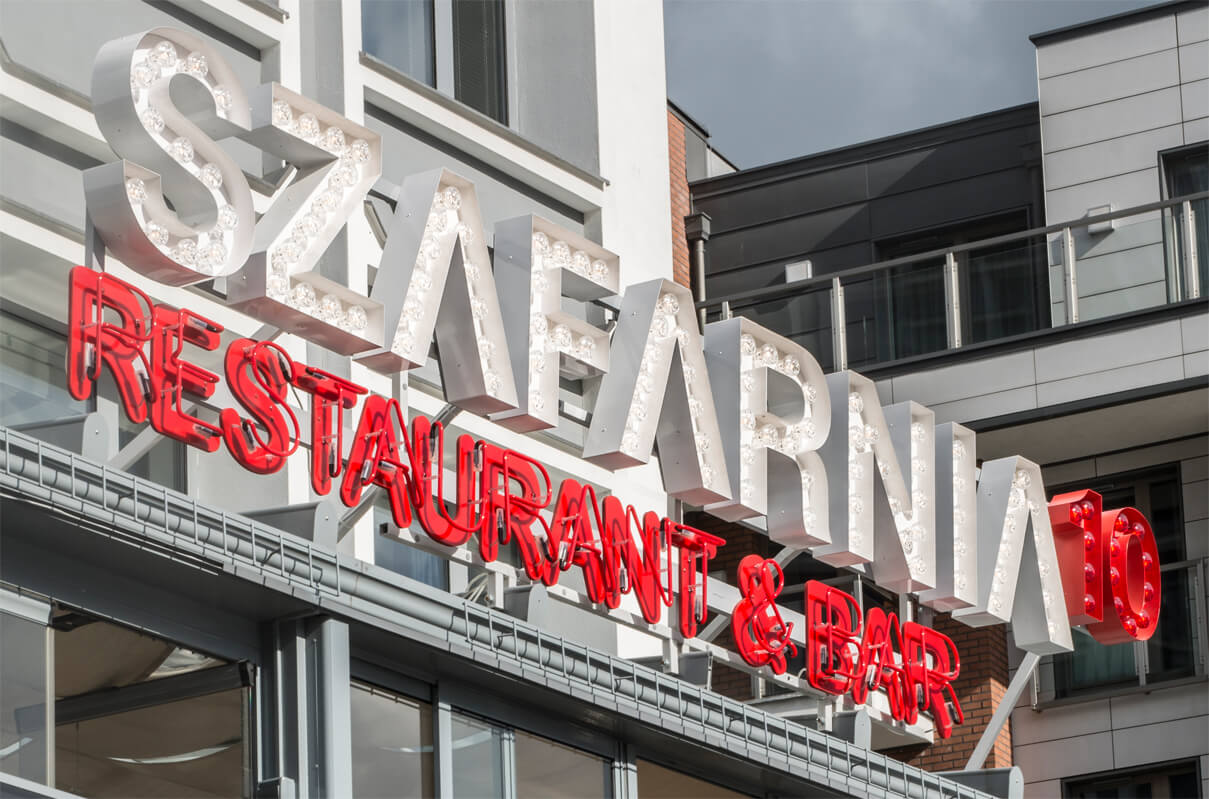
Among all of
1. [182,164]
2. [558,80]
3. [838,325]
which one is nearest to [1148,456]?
[838,325]

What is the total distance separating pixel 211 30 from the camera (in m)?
18.8

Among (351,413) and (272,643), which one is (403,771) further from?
(351,413)

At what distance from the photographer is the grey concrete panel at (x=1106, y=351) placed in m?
25.1

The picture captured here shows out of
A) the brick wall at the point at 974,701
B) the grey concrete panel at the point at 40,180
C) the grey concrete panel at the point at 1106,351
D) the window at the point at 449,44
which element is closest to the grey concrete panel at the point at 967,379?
the grey concrete panel at the point at 1106,351

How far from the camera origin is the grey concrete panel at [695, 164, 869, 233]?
30.0 metres

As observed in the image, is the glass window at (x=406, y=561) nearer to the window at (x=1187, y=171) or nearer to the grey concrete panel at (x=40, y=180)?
the grey concrete panel at (x=40, y=180)

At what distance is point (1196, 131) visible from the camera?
27.3 m

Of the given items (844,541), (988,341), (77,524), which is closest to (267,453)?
(77,524)

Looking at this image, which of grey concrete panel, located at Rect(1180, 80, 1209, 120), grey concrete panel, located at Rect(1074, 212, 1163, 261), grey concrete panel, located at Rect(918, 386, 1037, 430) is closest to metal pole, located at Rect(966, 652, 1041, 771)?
grey concrete panel, located at Rect(918, 386, 1037, 430)

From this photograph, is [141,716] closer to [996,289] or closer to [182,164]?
[182,164]

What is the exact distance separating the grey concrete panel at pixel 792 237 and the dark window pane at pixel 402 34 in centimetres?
877

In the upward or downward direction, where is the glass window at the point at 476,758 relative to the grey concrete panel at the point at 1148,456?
downward

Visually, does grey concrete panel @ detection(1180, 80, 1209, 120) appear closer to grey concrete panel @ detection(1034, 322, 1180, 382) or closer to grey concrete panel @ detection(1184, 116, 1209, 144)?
grey concrete panel @ detection(1184, 116, 1209, 144)

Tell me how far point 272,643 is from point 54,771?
5.48ft
